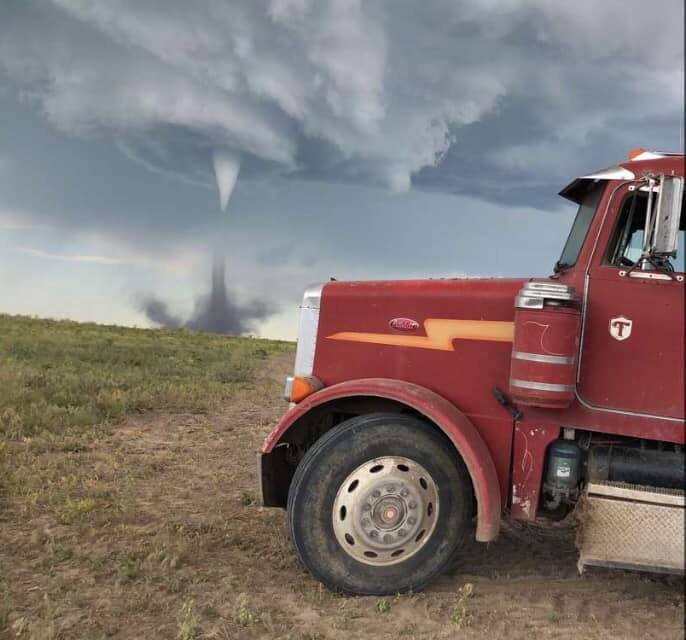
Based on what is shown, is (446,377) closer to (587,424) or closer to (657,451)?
(587,424)

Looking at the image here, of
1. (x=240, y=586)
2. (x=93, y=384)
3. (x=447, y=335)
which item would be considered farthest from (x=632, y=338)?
(x=93, y=384)

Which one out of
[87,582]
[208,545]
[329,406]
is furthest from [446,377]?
[87,582]

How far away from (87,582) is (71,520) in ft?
4.10

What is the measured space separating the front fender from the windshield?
4.12 feet

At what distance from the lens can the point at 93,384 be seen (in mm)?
11633

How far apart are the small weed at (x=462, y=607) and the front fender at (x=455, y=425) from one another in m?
0.42

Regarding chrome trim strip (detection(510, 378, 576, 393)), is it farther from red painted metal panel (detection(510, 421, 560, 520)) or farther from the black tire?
the black tire

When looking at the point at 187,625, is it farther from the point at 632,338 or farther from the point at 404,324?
the point at 632,338

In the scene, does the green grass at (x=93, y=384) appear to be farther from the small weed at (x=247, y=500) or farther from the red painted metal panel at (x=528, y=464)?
the red painted metal panel at (x=528, y=464)

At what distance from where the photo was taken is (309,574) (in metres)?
4.30

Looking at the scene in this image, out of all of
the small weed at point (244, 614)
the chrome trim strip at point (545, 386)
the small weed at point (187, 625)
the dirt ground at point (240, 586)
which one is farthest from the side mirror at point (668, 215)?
the small weed at point (187, 625)

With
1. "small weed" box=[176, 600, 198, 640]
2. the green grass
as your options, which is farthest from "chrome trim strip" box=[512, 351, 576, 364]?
the green grass

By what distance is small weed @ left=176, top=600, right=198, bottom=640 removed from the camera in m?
3.42

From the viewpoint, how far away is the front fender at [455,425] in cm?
375
